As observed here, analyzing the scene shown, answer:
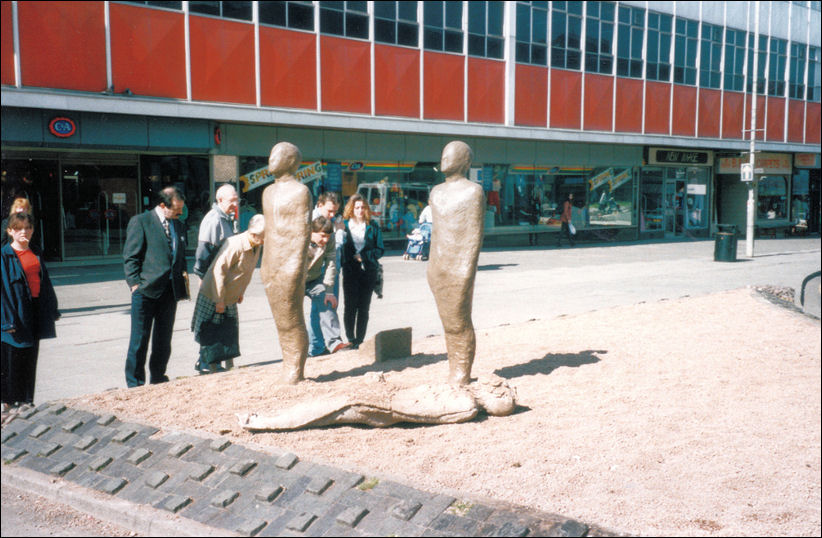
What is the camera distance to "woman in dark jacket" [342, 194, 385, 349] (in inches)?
→ 324

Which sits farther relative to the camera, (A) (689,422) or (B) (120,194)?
(B) (120,194)

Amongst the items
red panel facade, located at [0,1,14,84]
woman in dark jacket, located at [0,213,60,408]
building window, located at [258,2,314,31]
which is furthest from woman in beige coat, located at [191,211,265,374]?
building window, located at [258,2,314,31]

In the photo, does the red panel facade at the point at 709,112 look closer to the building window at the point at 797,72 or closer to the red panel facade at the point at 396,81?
the building window at the point at 797,72

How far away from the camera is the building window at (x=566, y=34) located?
25.7 m

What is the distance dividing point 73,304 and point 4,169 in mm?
6722

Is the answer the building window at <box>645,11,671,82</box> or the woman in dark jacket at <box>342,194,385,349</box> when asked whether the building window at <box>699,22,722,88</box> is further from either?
the woman in dark jacket at <box>342,194,385,349</box>

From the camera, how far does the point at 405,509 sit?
12.5 feet

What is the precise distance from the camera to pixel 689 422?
216 inches

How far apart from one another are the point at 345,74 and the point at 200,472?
17.3 m

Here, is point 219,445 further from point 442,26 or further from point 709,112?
point 709,112

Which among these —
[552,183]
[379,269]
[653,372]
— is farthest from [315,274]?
[552,183]

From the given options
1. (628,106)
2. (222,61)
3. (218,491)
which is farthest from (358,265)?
(628,106)

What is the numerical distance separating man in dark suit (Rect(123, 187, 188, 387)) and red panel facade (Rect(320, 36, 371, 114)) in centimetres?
Answer: 1406

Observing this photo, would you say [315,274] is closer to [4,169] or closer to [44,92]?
[44,92]
